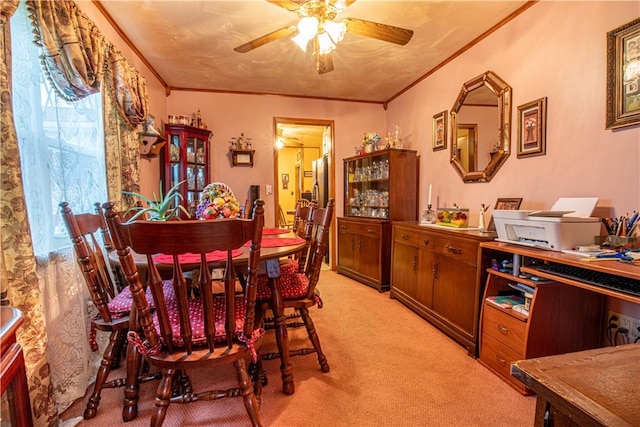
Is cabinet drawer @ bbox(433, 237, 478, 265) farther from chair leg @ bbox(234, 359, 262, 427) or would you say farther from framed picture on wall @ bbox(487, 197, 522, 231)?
chair leg @ bbox(234, 359, 262, 427)

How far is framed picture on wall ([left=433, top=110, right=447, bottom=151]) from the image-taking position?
3.13 m

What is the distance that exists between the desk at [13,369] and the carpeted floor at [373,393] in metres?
0.80

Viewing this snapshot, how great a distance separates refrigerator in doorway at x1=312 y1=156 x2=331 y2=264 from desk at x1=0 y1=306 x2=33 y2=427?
12.4ft

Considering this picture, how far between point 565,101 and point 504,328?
1.50 metres

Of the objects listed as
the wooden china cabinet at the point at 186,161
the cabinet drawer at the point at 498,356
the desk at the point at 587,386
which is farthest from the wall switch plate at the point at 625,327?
the wooden china cabinet at the point at 186,161

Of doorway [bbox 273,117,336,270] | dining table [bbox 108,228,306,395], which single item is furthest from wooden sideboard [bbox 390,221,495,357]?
doorway [bbox 273,117,336,270]

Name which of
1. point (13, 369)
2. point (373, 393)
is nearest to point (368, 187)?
point (373, 393)

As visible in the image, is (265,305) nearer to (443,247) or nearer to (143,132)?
(443,247)

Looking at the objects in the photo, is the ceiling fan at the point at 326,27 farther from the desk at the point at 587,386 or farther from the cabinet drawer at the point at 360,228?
the cabinet drawer at the point at 360,228

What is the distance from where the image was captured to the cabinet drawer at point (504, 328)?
1.67m

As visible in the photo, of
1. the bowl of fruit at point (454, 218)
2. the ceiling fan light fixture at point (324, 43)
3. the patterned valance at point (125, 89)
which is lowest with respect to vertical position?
the bowl of fruit at point (454, 218)

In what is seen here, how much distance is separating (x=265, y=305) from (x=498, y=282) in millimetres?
1497

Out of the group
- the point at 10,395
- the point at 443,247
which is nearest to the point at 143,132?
the point at 10,395

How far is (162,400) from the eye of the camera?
125 centimetres
